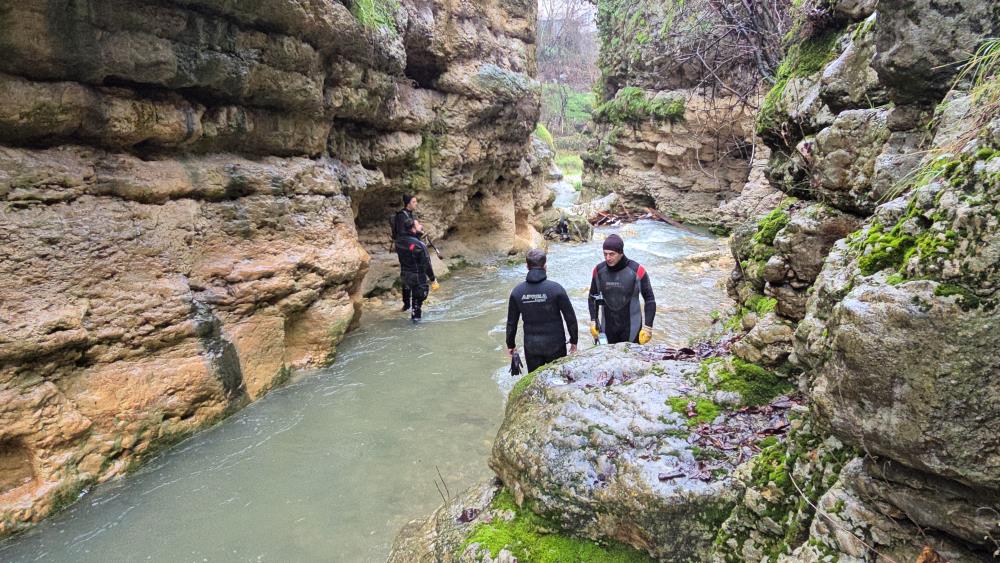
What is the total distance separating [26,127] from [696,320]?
8.69m

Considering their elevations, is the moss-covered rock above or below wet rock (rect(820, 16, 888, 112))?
below

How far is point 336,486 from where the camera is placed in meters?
4.62

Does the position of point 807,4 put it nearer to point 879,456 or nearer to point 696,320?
point 879,456

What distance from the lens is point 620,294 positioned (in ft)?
18.1

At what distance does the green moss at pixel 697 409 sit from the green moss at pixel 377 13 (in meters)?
6.79

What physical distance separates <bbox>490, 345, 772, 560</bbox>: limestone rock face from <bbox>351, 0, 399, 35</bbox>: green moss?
6214 millimetres

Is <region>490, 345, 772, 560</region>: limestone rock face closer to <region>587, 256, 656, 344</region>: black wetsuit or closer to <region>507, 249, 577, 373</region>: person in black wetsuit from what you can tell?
<region>507, 249, 577, 373</region>: person in black wetsuit

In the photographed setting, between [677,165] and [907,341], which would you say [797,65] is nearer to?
[907,341]

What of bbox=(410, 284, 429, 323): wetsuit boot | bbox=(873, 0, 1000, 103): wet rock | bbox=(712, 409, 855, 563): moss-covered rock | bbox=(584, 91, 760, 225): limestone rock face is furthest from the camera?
bbox=(584, 91, 760, 225): limestone rock face

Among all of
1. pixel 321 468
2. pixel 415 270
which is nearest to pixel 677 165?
pixel 415 270

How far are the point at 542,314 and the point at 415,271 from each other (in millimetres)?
4243

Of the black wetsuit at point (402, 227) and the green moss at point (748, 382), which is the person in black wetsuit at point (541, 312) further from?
the black wetsuit at point (402, 227)

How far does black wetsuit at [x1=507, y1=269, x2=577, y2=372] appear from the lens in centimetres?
531

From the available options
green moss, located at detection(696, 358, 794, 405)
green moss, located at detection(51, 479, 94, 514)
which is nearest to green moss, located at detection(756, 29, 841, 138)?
green moss, located at detection(696, 358, 794, 405)
